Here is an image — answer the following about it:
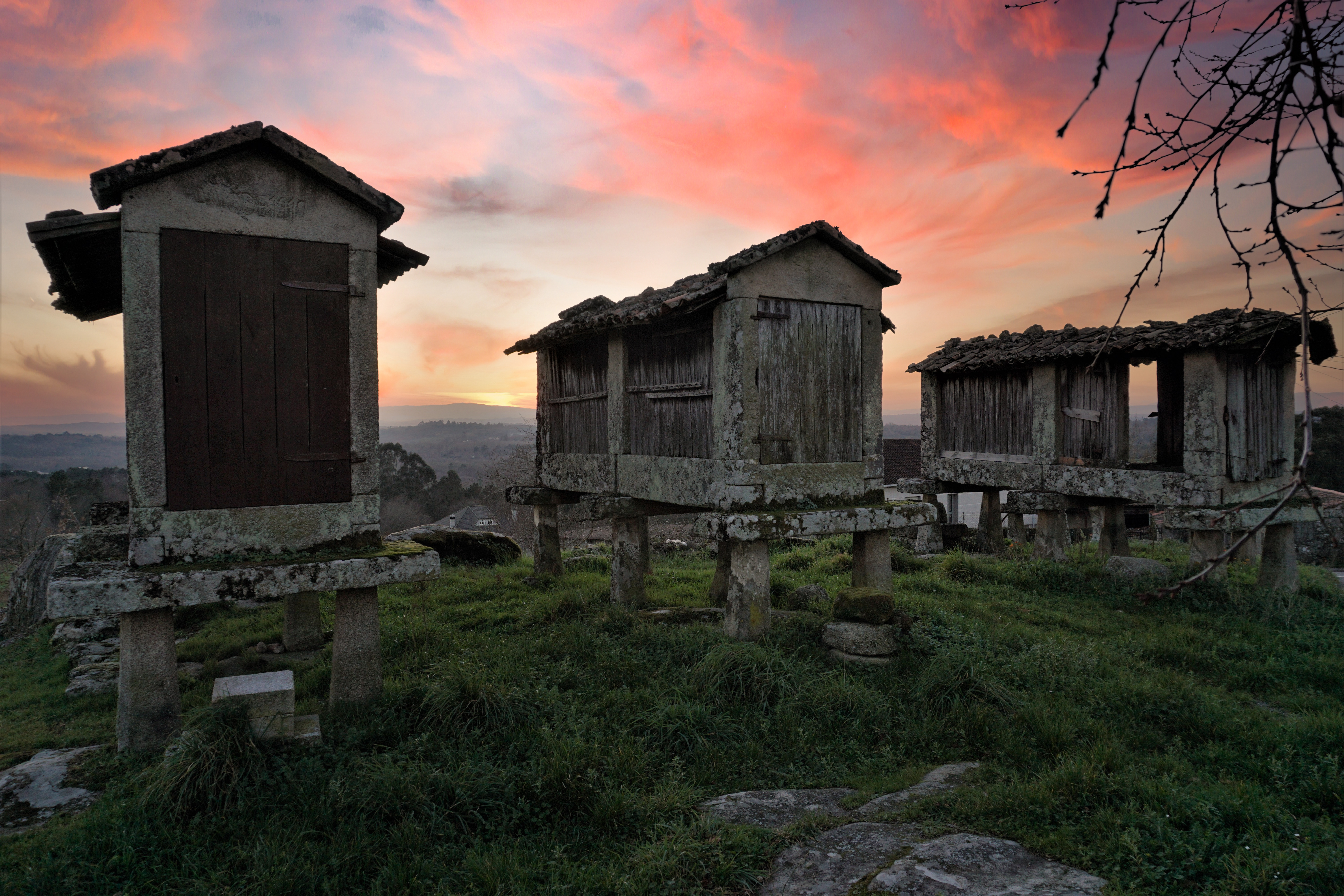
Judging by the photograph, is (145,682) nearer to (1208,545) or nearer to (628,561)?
(628,561)

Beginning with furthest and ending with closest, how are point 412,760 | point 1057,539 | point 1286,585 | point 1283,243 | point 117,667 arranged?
point 1057,539 → point 1286,585 → point 117,667 → point 412,760 → point 1283,243

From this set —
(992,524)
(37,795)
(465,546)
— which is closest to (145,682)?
(37,795)

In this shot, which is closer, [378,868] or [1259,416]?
[378,868]

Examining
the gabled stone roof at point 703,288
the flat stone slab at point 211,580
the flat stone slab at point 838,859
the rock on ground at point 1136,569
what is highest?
the gabled stone roof at point 703,288

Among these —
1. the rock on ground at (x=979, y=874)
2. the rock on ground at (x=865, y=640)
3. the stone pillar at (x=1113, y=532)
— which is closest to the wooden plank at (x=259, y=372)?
the rock on ground at (x=979, y=874)

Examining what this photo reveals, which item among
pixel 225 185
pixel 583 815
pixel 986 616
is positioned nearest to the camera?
pixel 583 815

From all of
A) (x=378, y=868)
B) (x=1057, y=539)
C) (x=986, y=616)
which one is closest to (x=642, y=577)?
(x=986, y=616)

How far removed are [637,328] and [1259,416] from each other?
890 centimetres

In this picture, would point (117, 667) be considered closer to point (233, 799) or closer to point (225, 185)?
point (233, 799)

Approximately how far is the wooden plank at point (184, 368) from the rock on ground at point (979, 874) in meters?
5.08

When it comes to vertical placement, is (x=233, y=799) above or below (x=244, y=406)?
below

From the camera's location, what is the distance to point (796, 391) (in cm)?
733

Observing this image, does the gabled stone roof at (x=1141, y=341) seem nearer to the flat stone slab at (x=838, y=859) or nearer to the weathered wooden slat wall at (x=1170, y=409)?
the weathered wooden slat wall at (x=1170, y=409)

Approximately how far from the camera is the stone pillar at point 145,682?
15.9ft
